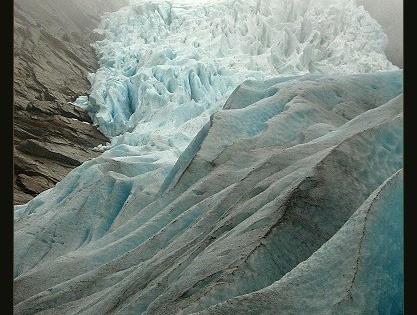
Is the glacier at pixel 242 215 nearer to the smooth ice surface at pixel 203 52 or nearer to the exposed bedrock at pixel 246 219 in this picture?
the exposed bedrock at pixel 246 219

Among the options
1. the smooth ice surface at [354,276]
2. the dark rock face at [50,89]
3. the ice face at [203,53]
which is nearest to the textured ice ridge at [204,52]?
the ice face at [203,53]

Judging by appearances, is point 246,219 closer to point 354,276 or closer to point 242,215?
point 242,215

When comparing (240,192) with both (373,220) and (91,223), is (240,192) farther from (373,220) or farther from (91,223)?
(91,223)

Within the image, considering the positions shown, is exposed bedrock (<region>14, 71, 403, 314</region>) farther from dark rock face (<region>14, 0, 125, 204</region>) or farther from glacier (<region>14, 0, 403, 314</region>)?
dark rock face (<region>14, 0, 125, 204</region>)

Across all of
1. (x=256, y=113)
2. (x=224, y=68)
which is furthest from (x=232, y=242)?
(x=224, y=68)

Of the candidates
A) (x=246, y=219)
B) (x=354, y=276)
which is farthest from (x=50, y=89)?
(x=354, y=276)
